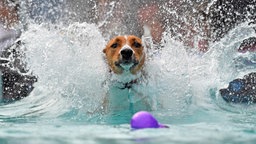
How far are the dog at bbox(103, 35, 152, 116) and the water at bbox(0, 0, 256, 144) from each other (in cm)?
11

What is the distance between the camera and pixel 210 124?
14.2 ft

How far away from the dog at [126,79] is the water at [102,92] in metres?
0.11

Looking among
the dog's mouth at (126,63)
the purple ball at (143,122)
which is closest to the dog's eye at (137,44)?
the dog's mouth at (126,63)

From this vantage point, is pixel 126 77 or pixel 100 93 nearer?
pixel 126 77

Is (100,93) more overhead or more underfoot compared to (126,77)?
more underfoot

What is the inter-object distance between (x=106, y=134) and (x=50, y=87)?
2.87 metres

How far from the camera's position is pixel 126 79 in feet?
17.5

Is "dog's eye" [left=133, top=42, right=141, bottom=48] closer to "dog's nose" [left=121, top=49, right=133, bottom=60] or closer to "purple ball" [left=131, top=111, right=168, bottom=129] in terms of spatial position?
"dog's nose" [left=121, top=49, right=133, bottom=60]

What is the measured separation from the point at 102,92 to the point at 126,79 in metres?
0.31

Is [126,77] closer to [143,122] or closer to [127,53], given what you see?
[127,53]

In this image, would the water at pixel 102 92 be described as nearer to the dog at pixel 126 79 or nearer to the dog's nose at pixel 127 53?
the dog at pixel 126 79

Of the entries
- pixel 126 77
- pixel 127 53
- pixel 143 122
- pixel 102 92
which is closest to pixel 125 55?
pixel 127 53

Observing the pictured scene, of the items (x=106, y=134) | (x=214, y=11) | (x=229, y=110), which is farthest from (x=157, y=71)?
(x=214, y=11)

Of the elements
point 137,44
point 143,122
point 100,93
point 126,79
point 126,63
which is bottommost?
point 143,122
